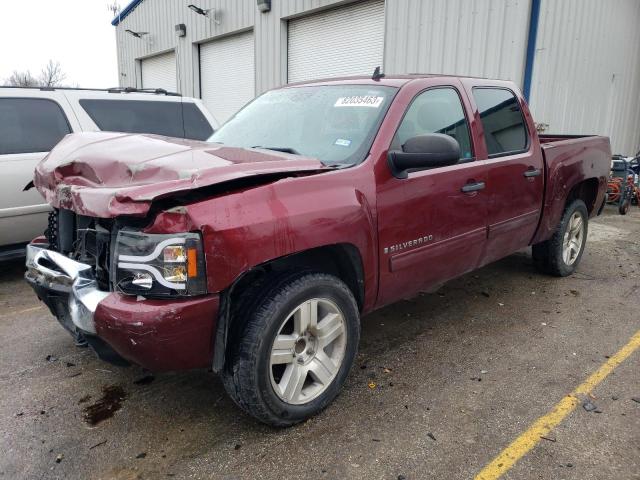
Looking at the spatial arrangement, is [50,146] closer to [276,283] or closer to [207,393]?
[207,393]

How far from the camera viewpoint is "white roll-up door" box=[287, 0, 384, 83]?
10.1 metres

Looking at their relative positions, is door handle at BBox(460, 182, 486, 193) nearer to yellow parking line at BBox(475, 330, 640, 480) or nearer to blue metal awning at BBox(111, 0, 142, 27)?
yellow parking line at BBox(475, 330, 640, 480)

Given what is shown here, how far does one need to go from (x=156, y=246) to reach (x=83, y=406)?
131 centimetres

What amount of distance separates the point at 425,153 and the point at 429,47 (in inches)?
276

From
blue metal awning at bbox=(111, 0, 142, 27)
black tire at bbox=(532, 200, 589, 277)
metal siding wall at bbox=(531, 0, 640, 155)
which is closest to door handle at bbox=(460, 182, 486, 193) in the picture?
black tire at bbox=(532, 200, 589, 277)

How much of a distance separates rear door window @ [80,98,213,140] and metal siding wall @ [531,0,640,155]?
572 centimetres

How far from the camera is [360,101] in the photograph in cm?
326

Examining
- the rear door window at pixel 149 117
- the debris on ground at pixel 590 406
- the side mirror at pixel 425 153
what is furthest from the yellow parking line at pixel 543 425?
the rear door window at pixel 149 117

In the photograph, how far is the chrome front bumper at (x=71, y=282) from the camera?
91.0 inches

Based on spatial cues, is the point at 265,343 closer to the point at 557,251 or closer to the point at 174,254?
the point at 174,254

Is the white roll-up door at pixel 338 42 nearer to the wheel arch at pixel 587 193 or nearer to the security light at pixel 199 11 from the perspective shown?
the security light at pixel 199 11

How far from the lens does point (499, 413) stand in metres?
2.79

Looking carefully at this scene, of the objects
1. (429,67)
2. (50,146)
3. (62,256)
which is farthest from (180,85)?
(62,256)

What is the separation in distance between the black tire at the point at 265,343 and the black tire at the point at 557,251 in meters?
3.18
